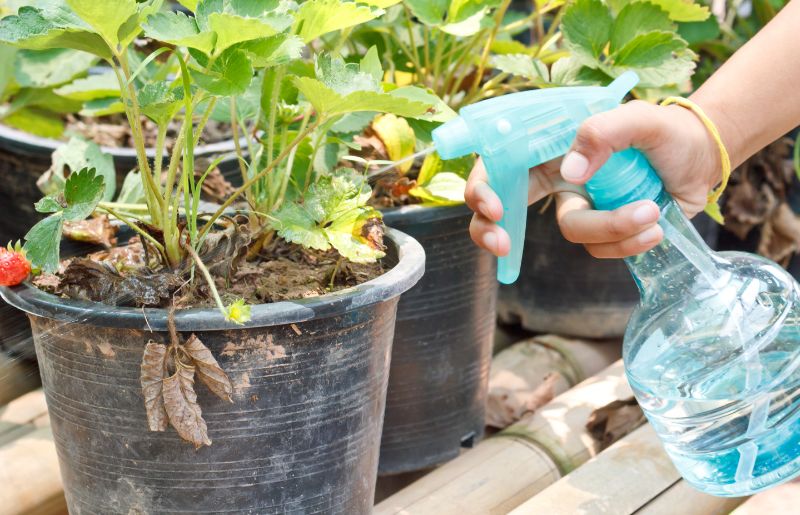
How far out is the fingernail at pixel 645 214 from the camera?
2.60 ft

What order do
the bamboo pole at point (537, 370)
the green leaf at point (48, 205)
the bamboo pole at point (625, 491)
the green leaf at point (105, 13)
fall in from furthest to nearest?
the bamboo pole at point (537, 370) → the bamboo pole at point (625, 491) → the green leaf at point (48, 205) → the green leaf at point (105, 13)

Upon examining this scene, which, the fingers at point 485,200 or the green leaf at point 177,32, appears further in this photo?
the fingers at point 485,200

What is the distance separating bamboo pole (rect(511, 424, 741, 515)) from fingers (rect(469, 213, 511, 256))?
1.18 feet

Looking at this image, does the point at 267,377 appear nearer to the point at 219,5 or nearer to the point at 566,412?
the point at 219,5

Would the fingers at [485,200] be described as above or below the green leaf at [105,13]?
below

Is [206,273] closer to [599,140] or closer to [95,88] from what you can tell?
[599,140]

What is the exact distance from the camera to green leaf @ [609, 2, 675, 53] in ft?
3.75

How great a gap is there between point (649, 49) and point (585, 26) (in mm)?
83

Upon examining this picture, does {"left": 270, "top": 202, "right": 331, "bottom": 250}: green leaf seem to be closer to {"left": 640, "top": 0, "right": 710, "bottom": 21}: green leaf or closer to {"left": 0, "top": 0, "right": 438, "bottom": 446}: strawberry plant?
{"left": 0, "top": 0, "right": 438, "bottom": 446}: strawberry plant

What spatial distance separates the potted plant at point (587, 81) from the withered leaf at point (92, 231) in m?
0.49

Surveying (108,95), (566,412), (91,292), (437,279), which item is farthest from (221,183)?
(566,412)

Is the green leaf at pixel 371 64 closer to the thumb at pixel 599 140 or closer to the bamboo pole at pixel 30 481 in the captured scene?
the thumb at pixel 599 140

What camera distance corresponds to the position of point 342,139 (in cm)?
109

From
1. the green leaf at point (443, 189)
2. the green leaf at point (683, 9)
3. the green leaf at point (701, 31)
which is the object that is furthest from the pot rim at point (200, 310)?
the green leaf at point (701, 31)
